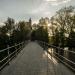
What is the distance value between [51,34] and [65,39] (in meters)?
5.10

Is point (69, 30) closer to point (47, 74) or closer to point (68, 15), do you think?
point (68, 15)

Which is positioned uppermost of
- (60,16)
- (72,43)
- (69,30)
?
(60,16)

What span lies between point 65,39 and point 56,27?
450 cm

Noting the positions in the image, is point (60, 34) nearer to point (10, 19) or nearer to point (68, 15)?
point (68, 15)

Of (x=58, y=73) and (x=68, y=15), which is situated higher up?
(x=68, y=15)

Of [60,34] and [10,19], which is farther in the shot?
[10,19]

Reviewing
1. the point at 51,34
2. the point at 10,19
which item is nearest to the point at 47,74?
the point at 51,34

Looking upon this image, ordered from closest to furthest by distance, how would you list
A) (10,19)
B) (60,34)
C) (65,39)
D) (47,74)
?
(47,74)
(60,34)
(65,39)
(10,19)

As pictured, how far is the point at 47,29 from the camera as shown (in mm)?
55594

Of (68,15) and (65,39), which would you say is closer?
(68,15)

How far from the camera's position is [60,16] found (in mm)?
50281

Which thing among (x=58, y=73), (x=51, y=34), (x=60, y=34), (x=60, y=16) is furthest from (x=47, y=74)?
(x=51, y=34)

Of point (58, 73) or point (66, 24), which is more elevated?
point (66, 24)

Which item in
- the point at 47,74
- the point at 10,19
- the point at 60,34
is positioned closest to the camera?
the point at 47,74
